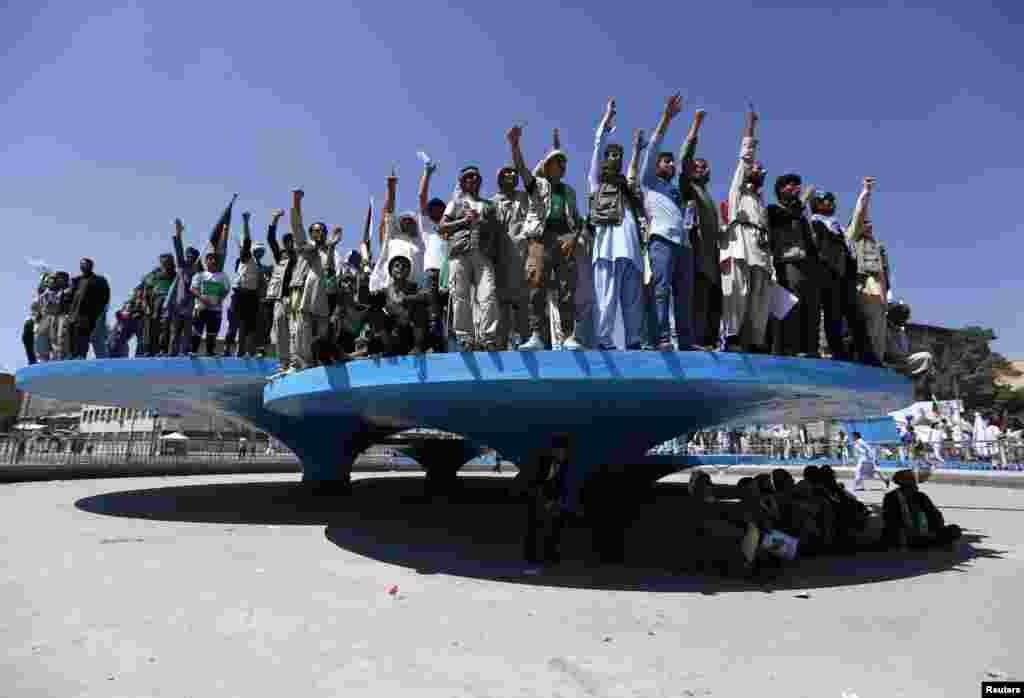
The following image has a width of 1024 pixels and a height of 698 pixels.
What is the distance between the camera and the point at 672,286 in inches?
256

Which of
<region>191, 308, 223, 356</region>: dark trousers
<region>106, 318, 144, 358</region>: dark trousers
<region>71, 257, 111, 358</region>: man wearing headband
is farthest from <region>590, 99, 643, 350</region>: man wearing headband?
<region>71, 257, 111, 358</region>: man wearing headband

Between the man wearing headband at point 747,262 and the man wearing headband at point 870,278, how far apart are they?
1623 mm

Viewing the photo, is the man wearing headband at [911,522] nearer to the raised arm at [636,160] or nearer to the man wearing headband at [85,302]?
the raised arm at [636,160]

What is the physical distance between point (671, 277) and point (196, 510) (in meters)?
10.2

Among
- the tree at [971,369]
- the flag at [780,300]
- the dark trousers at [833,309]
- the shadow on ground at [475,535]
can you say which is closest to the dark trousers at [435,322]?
the shadow on ground at [475,535]

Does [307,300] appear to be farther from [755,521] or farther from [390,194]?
[755,521]

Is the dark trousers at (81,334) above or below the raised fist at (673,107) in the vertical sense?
below

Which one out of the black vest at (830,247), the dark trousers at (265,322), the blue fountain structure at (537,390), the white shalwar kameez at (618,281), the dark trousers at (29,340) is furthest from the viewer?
the dark trousers at (29,340)

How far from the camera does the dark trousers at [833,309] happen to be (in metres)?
7.23

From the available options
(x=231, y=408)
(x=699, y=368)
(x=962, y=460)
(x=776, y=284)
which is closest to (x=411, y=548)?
(x=699, y=368)

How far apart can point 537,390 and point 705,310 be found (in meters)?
2.07

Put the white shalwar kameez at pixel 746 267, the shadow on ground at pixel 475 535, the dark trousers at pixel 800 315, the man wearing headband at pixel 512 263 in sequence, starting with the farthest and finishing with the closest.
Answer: the dark trousers at pixel 800 315 → the white shalwar kameez at pixel 746 267 → the man wearing headband at pixel 512 263 → the shadow on ground at pixel 475 535

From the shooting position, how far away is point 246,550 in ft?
25.8

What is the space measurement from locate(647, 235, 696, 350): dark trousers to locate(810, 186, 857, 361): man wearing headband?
71.0 inches
